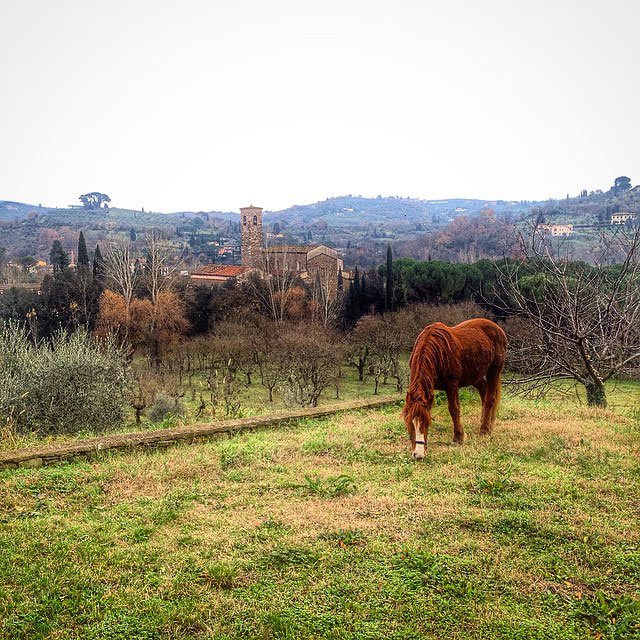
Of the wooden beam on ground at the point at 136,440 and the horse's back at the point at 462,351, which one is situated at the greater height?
the horse's back at the point at 462,351

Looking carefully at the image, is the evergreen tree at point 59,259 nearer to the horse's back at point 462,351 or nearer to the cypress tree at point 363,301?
the cypress tree at point 363,301

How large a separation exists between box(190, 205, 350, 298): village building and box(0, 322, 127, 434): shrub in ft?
101

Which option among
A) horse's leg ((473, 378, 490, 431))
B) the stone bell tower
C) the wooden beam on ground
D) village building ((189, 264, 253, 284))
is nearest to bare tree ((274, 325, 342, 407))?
the wooden beam on ground

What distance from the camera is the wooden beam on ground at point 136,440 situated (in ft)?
26.1

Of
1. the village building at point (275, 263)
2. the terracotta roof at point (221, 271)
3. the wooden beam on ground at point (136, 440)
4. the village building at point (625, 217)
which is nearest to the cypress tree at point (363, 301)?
the village building at point (275, 263)

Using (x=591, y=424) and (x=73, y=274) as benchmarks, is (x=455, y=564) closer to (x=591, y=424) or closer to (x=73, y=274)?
(x=591, y=424)

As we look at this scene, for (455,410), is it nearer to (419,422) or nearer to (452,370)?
(452,370)

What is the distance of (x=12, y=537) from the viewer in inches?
220

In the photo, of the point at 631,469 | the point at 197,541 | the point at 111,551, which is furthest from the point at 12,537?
the point at 631,469

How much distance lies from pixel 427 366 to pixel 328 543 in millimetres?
3663

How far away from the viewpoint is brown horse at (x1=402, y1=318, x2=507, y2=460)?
816 cm

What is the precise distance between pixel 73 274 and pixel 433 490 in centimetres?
4497

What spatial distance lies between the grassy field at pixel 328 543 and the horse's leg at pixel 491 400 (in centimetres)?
82

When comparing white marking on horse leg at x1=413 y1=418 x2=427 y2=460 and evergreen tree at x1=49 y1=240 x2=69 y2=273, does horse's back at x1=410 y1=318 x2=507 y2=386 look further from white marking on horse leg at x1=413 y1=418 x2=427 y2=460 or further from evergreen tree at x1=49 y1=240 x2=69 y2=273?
evergreen tree at x1=49 y1=240 x2=69 y2=273
